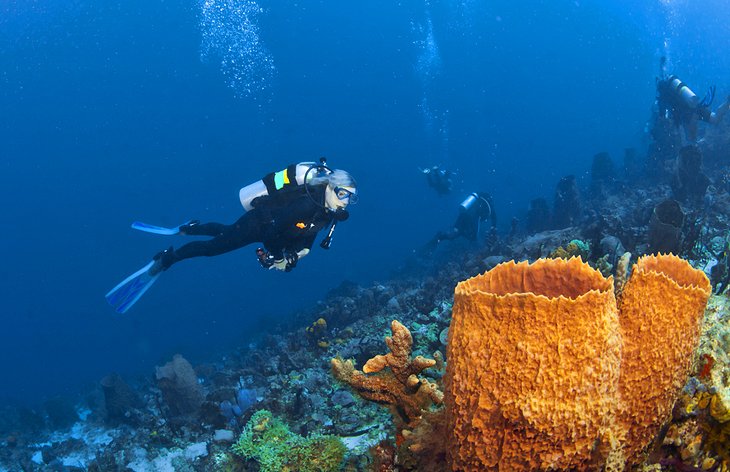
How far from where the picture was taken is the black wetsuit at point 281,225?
21.2ft

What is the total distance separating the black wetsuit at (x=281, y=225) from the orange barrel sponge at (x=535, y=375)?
5.03 metres

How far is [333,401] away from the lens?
5660mm

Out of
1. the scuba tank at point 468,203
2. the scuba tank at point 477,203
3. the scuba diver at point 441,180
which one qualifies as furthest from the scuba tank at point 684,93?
the scuba diver at point 441,180

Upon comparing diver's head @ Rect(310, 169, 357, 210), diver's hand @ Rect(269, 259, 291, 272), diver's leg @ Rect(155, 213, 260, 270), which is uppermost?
diver's leg @ Rect(155, 213, 260, 270)

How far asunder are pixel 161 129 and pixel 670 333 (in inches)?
4431

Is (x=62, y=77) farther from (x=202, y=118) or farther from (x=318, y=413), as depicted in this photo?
(x=318, y=413)

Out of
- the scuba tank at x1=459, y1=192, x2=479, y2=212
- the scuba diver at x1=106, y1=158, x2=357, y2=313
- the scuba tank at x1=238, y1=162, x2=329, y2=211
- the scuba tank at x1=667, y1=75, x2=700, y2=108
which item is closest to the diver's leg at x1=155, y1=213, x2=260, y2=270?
the scuba diver at x1=106, y1=158, x2=357, y2=313

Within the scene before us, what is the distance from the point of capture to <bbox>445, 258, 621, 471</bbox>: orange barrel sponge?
1.44m

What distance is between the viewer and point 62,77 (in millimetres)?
86688

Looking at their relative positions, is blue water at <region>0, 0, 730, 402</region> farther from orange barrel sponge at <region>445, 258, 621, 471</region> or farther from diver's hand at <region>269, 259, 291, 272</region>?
orange barrel sponge at <region>445, 258, 621, 471</region>

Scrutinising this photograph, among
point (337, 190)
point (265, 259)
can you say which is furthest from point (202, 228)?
point (337, 190)

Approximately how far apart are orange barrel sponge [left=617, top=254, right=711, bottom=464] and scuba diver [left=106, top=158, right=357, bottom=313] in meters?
4.98

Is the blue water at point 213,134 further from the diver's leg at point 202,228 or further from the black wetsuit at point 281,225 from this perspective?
the black wetsuit at point 281,225

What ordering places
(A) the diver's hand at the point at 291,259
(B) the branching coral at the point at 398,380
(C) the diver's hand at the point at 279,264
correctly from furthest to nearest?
(C) the diver's hand at the point at 279,264
(A) the diver's hand at the point at 291,259
(B) the branching coral at the point at 398,380
